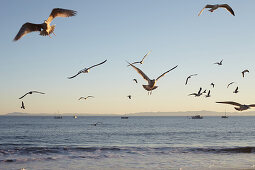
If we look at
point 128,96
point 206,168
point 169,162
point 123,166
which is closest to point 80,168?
point 123,166

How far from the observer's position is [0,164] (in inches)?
883

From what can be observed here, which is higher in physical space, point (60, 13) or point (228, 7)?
point (228, 7)

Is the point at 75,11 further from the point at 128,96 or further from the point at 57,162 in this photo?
the point at 128,96

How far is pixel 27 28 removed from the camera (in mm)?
14969

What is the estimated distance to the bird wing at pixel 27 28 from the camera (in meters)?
14.5

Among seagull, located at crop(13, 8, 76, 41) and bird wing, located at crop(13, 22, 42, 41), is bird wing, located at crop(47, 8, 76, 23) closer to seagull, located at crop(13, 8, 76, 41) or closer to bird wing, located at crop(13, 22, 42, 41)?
seagull, located at crop(13, 8, 76, 41)

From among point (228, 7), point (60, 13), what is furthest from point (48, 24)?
point (228, 7)

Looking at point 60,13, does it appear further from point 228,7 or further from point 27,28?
point 228,7

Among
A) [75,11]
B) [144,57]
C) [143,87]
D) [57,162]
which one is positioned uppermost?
[75,11]

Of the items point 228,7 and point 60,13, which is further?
point 228,7

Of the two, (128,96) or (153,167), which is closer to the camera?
(153,167)

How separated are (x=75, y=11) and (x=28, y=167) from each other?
1218cm

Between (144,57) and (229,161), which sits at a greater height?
(144,57)

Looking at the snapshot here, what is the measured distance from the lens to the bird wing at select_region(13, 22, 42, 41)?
14.5 m
